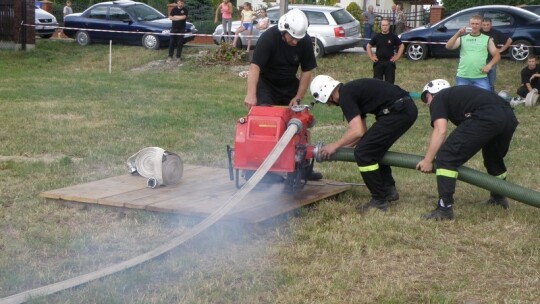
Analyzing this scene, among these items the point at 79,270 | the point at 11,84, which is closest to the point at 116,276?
the point at 79,270

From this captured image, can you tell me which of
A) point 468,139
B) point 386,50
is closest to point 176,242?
point 468,139

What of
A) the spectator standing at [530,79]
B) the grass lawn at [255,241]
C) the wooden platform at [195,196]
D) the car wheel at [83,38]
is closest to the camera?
the grass lawn at [255,241]

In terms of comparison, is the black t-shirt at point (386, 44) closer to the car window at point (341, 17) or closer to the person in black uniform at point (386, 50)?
the person in black uniform at point (386, 50)

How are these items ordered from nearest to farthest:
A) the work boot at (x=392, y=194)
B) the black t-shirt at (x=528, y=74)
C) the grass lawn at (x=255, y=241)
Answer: the grass lawn at (x=255, y=241)
the work boot at (x=392, y=194)
the black t-shirt at (x=528, y=74)

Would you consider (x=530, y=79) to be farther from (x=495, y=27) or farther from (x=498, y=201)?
(x=498, y=201)

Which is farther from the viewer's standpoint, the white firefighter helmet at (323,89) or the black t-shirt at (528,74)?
the black t-shirt at (528,74)

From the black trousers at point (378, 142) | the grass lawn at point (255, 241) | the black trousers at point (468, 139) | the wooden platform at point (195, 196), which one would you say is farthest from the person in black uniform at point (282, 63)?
the black trousers at point (468, 139)

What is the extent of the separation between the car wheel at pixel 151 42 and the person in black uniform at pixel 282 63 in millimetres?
16026

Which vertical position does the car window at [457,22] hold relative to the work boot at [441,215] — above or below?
above

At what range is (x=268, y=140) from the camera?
250 inches

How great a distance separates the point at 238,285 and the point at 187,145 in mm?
5109

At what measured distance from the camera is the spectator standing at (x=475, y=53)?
10633 millimetres

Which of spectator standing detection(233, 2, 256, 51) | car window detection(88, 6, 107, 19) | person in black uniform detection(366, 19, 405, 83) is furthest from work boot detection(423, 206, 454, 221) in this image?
car window detection(88, 6, 107, 19)

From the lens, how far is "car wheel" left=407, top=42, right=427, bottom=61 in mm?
19828
